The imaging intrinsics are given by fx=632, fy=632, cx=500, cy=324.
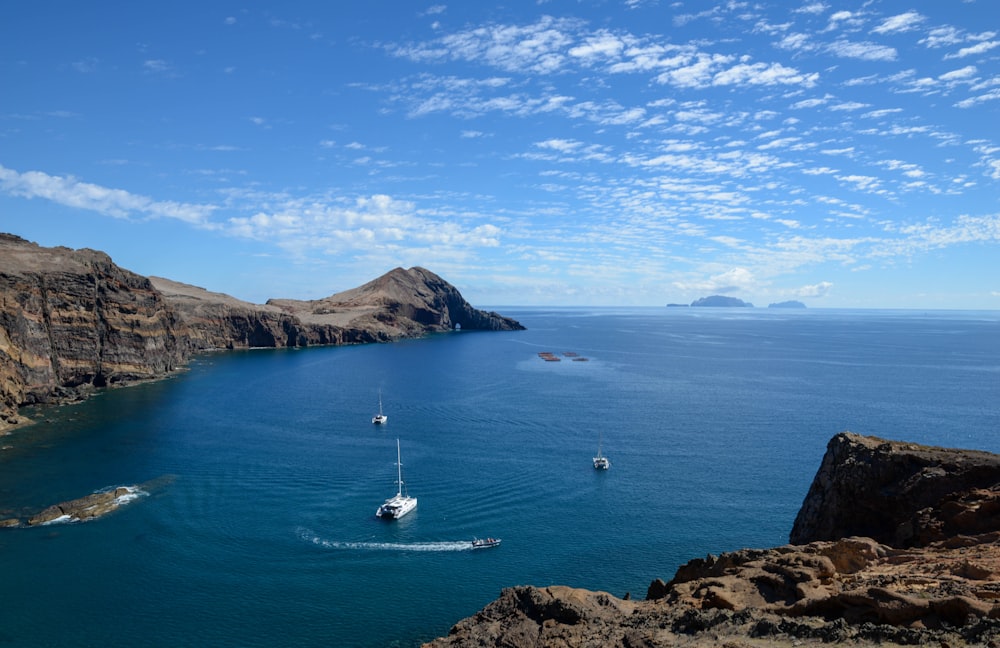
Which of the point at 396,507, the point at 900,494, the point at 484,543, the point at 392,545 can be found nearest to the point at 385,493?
the point at 396,507

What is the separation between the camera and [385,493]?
225ft

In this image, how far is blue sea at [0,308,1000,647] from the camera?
149 feet

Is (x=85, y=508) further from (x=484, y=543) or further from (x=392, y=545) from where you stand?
(x=484, y=543)

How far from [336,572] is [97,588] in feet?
57.2

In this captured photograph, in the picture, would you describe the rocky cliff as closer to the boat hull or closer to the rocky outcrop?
the boat hull

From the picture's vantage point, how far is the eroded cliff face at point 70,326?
106 metres

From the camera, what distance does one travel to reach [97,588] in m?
47.4

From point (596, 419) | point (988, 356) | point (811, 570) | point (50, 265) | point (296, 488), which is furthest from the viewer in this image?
point (988, 356)

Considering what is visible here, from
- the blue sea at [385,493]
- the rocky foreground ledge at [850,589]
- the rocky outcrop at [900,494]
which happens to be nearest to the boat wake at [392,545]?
the blue sea at [385,493]

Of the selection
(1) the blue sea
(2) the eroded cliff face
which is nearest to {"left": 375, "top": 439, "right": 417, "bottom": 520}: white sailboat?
(1) the blue sea

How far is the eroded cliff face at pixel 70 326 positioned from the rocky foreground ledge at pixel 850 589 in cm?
10129

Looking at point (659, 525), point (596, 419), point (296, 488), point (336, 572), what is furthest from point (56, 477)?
point (596, 419)

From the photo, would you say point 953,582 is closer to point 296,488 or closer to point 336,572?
point 336,572

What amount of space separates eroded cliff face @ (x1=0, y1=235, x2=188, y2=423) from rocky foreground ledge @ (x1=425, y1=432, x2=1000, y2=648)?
332 feet
